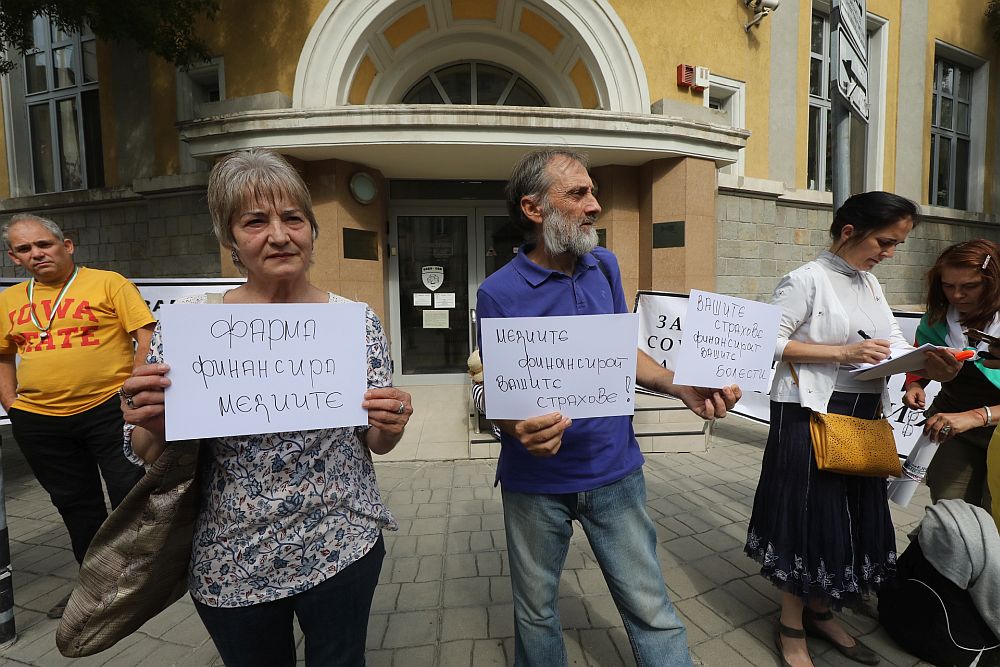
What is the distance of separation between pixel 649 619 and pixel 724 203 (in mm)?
7686

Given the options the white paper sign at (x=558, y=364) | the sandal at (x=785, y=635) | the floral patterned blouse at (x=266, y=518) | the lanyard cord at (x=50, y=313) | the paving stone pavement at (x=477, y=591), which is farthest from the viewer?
the lanyard cord at (x=50, y=313)

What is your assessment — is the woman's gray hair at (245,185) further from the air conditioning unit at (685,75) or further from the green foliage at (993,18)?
the green foliage at (993,18)

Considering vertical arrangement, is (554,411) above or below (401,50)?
below

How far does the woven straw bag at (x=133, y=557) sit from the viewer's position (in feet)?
3.85

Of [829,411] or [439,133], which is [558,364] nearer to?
[829,411]

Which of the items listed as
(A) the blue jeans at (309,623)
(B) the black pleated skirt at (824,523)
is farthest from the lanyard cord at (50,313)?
(B) the black pleated skirt at (824,523)

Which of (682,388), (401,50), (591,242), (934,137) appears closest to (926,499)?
(682,388)

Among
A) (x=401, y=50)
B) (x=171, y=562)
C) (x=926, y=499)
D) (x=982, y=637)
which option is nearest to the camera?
(x=171, y=562)

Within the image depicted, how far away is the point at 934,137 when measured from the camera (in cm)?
1091

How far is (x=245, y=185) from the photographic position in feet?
3.90

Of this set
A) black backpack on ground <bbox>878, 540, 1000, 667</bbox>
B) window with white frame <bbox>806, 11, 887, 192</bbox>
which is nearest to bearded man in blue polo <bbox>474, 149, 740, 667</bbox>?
black backpack on ground <bbox>878, 540, 1000, 667</bbox>

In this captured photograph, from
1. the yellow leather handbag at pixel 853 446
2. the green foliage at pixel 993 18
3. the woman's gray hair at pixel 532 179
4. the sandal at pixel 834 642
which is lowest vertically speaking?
the sandal at pixel 834 642

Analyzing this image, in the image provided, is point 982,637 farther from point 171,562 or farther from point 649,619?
point 171,562

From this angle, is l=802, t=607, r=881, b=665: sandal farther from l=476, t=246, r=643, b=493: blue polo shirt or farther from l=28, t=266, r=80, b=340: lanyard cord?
l=28, t=266, r=80, b=340: lanyard cord
